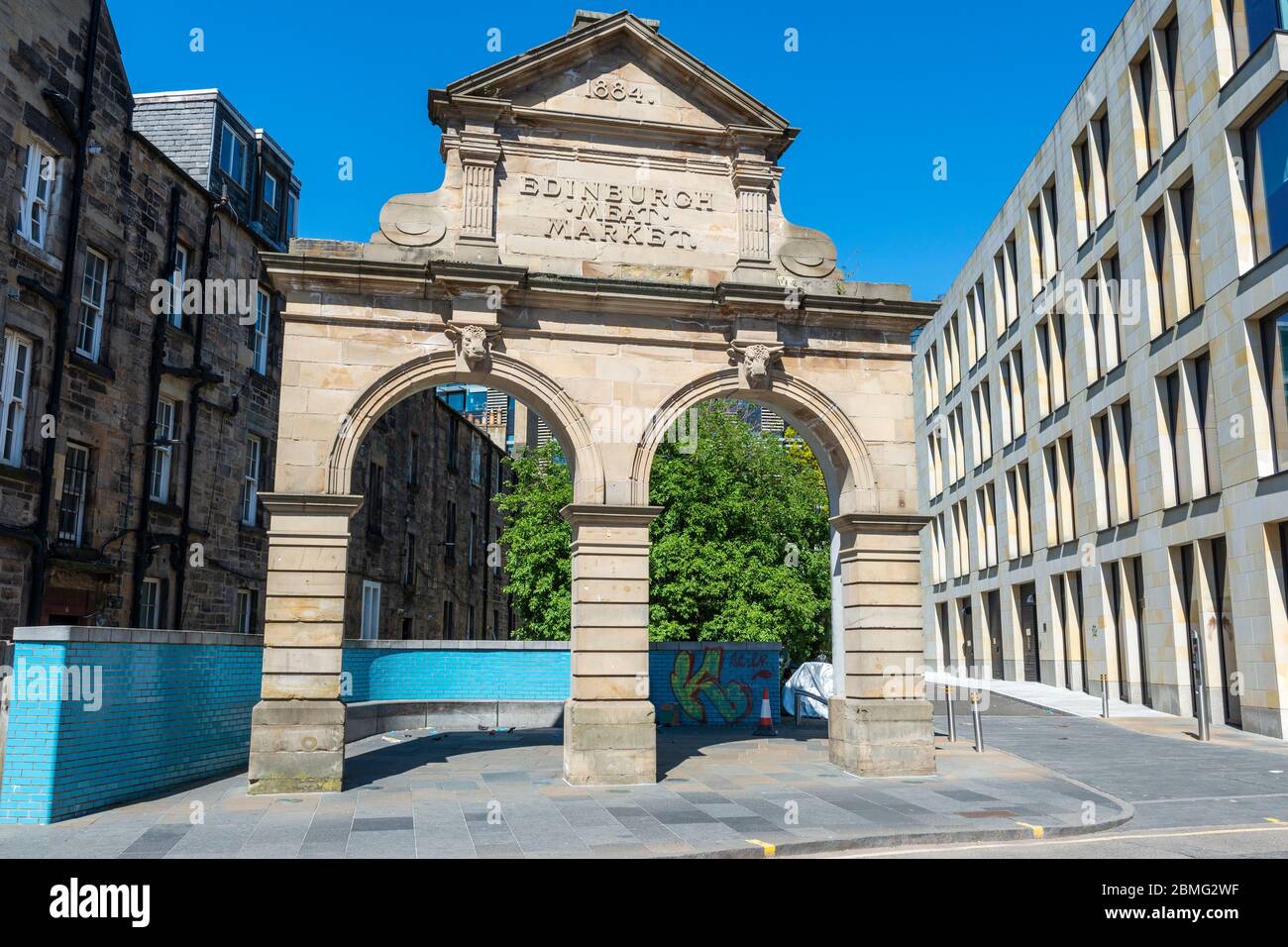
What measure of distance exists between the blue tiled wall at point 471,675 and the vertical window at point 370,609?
612 cm

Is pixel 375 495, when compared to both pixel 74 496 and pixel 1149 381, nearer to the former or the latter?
pixel 74 496

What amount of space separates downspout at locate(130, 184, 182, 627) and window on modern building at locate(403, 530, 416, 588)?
1033 cm

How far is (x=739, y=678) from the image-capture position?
21203 millimetres

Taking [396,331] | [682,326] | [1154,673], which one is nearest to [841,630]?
[682,326]

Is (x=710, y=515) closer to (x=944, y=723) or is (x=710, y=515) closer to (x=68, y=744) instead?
(x=944, y=723)

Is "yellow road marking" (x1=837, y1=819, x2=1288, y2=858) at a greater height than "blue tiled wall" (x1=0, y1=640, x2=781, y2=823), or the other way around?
"blue tiled wall" (x1=0, y1=640, x2=781, y2=823)

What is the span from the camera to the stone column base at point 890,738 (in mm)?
13266

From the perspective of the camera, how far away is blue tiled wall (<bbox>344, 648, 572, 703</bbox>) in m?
20.5

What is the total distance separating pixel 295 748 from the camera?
1192cm

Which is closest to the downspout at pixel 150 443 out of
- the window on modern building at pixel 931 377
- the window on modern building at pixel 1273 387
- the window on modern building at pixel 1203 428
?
the window on modern building at pixel 1273 387

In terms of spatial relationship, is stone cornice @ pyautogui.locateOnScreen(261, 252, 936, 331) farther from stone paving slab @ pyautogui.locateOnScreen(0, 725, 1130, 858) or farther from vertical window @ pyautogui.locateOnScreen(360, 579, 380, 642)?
vertical window @ pyautogui.locateOnScreen(360, 579, 380, 642)

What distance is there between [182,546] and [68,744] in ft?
33.8

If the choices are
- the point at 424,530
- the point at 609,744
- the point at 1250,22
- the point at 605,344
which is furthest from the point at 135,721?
the point at 1250,22

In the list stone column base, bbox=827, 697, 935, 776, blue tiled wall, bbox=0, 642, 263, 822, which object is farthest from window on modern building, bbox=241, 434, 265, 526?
stone column base, bbox=827, 697, 935, 776
